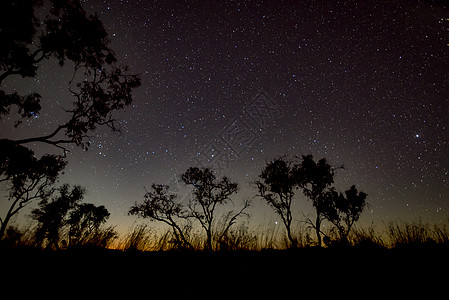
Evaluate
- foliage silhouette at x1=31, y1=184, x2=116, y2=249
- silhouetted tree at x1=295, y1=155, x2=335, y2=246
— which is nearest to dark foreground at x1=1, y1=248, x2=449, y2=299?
foliage silhouette at x1=31, y1=184, x2=116, y2=249

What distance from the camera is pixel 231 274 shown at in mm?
3787

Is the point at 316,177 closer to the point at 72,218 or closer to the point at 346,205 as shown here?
the point at 346,205

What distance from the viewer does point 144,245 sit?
5910 millimetres

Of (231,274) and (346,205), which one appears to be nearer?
(231,274)

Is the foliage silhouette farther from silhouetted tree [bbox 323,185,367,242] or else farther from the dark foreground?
silhouetted tree [bbox 323,185,367,242]

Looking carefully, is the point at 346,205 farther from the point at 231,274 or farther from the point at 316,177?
the point at 231,274

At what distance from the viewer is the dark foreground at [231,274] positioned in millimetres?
3004

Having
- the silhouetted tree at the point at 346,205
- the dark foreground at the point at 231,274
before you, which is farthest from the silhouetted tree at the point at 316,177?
the dark foreground at the point at 231,274

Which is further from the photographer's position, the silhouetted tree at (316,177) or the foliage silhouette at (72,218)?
the silhouetted tree at (316,177)

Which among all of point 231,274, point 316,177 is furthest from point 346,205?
point 231,274

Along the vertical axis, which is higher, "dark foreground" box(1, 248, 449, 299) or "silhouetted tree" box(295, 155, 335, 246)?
"silhouetted tree" box(295, 155, 335, 246)

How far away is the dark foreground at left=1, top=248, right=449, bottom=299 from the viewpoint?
3.00m

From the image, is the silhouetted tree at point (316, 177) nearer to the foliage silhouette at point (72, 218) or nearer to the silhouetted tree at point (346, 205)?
the silhouetted tree at point (346, 205)

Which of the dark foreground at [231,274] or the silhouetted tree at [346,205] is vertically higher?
the silhouetted tree at [346,205]
